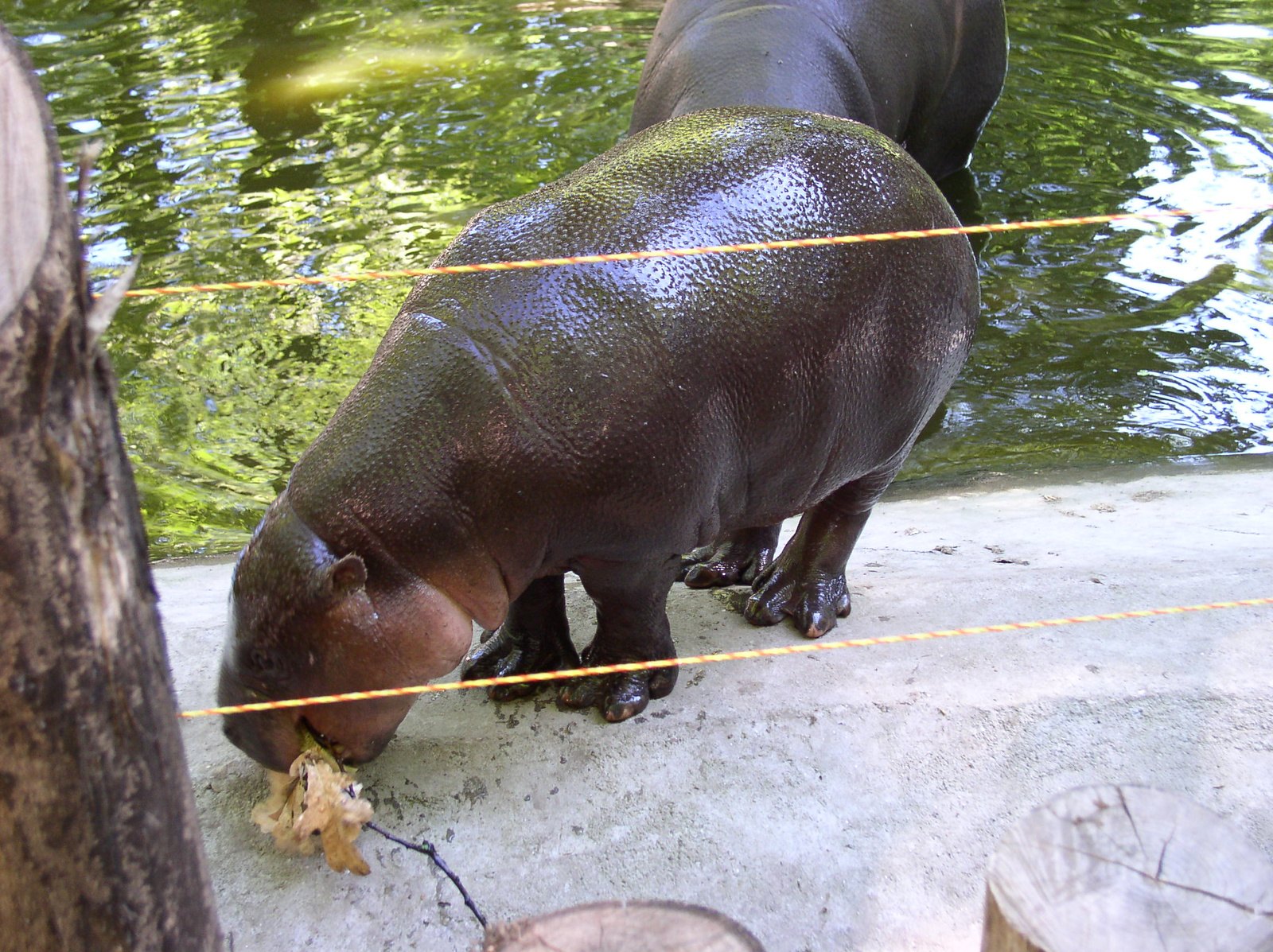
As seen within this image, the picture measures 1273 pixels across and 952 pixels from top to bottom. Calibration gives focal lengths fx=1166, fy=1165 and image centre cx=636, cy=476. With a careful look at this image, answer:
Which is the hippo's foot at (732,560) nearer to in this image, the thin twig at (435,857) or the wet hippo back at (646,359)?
the wet hippo back at (646,359)

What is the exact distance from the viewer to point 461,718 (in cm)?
273

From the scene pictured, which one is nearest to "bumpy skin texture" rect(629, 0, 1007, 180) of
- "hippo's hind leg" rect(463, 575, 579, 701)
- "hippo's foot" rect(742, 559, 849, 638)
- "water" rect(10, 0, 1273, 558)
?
"water" rect(10, 0, 1273, 558)

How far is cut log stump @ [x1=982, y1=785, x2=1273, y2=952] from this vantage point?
138cm

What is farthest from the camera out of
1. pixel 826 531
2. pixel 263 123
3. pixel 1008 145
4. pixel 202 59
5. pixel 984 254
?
pixel 202 59

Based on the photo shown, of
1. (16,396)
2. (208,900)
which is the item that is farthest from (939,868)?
(16,396)

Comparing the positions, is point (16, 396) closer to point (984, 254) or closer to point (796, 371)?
point (796, 371)

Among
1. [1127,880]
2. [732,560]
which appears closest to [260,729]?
[732,560]

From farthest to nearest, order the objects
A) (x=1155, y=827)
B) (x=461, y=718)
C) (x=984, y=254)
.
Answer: (x=984, y=254) < (x=461, y=718) < (x=1155, y=827)

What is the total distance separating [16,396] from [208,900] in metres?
0.74

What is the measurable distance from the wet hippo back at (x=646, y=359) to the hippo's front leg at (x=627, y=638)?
0.11 metres

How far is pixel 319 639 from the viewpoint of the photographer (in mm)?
2238

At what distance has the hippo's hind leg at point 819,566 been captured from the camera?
3.10 meters

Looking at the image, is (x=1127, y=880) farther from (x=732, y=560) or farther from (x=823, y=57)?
(x=823, y=57)

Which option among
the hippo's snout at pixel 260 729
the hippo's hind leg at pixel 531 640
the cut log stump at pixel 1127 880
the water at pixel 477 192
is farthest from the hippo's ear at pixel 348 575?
the water at pixel 477 192
